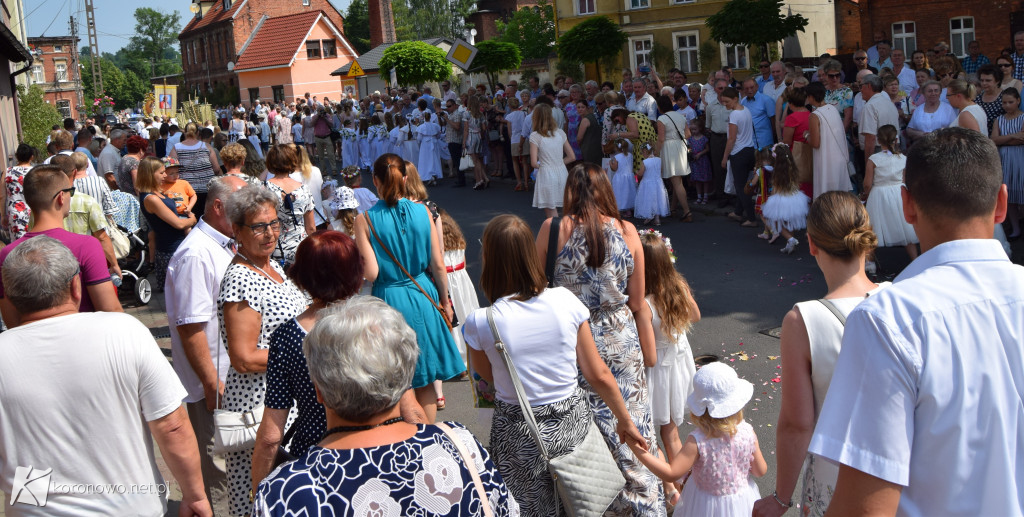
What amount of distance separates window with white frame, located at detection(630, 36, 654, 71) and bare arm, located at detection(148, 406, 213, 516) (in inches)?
1458

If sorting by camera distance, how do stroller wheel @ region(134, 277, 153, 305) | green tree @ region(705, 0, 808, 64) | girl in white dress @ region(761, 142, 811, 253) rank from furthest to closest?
green tree @ region(705, 0, 808, 64)
stroller wheel @ region(134, 277, 153, 305)
girl in white dress @ region(761, 142, 811, 253)

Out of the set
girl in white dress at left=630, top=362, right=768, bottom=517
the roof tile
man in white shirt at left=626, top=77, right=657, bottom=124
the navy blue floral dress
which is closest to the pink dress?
girl in white dress at left=630, top=362, right=768, bottom=517

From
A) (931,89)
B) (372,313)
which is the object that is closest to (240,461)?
(372,313)

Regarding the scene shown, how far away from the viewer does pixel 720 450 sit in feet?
11.7

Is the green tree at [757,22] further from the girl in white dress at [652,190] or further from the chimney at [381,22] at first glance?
the chimney at [381,22]

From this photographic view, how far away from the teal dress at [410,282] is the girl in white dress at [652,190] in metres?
7.39

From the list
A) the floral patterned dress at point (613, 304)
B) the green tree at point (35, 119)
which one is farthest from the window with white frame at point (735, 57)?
the floral patterned dress at point (613, 304)

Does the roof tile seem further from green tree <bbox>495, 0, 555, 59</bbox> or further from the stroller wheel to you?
the stroller wheel

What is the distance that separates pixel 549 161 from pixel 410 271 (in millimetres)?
6902

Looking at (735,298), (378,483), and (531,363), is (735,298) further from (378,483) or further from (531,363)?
(378,483)

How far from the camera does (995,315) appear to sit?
1.75 meters

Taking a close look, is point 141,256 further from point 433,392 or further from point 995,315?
point 995,315

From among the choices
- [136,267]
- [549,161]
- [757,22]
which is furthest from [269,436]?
[757,22]

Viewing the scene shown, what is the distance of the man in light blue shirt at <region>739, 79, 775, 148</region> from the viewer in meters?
12.4
